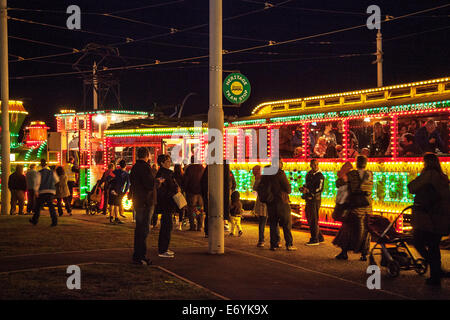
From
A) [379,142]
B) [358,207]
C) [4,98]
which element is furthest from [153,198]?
[4,98]

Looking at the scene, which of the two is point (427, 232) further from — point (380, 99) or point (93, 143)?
point (93, 143)

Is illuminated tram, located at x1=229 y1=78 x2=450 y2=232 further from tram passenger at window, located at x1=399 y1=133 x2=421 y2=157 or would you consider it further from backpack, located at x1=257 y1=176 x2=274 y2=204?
backpack, located at x1=257 y1=176 x2=274 y2=204

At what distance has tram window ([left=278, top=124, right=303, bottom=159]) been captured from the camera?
15.4 metres

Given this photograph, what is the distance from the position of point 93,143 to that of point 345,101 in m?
10.9

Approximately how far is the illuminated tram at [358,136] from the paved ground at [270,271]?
1877 mm

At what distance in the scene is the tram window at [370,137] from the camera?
13.0m

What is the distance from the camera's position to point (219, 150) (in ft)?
34.9

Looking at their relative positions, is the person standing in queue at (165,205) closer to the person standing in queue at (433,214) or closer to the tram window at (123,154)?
the person standing in queue at (433,214)

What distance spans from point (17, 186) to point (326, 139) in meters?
10.2

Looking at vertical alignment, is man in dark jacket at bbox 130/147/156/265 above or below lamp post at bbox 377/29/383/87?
below

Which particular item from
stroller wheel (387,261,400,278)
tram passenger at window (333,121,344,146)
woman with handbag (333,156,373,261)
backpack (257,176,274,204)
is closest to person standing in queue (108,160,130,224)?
tram passenger at window (333,121,344,146)

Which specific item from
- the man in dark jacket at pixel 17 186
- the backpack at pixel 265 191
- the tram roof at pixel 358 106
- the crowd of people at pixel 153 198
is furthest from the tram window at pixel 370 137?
the man in dark jacket at pixel 17 186

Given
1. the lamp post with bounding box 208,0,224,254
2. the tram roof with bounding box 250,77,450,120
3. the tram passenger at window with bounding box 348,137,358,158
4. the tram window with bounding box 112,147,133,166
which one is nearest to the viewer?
the lamp post with bounding box 208,0,224,254
